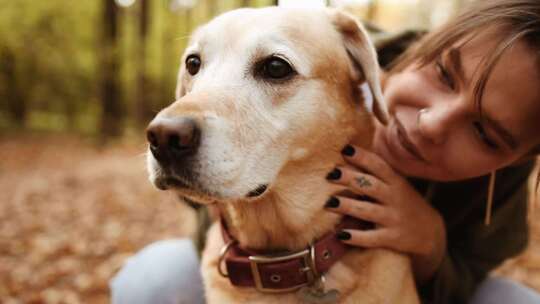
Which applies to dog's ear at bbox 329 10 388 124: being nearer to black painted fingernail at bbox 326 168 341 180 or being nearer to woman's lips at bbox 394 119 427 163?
woman's lips at bbox 394 119 427 163

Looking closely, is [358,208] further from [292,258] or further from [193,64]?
[193,64]

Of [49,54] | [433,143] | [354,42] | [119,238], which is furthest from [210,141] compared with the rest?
[49,54]

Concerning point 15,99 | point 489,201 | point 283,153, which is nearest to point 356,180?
point 283,153

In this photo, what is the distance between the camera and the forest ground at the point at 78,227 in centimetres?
397

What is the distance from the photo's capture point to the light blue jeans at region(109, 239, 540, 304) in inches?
89.8

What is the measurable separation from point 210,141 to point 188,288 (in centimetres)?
127

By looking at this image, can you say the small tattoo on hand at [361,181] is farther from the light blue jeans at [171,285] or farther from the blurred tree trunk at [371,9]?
the blurred tree trunk at [371,9]

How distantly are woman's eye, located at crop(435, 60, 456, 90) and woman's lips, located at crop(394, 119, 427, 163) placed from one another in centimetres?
27

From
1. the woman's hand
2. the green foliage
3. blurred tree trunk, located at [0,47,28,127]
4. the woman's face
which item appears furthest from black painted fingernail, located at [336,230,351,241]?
blurred tree trunk, located at [0,47,28,127]

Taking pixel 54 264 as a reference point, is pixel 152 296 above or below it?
above

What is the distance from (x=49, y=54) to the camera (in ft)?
44.6

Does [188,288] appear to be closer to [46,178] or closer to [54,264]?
[54,264]

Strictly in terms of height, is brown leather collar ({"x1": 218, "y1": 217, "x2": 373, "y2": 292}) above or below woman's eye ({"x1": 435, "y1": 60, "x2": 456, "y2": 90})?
below

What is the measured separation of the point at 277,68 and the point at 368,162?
1.83ft
